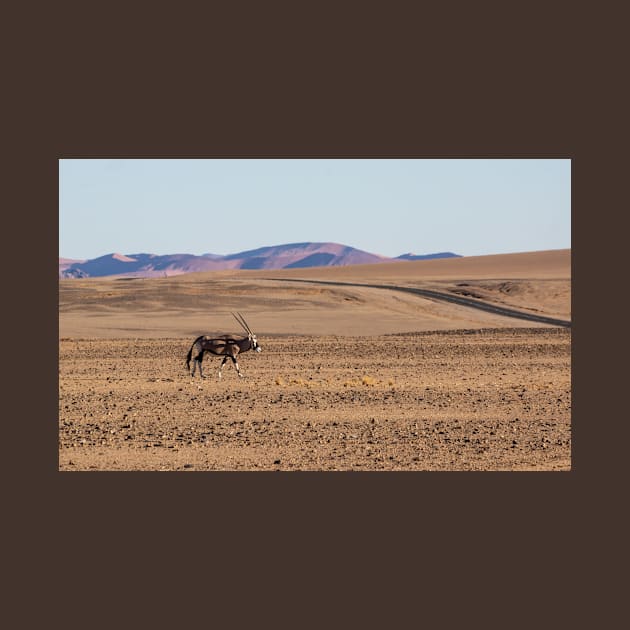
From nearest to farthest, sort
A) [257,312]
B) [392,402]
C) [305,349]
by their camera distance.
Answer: [392,402]
[305,349]
[257,312]

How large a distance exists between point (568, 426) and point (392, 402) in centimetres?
343

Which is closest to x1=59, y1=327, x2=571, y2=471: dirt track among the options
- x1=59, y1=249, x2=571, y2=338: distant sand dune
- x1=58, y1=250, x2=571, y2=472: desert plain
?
x1=58, y1=250, x2=571, y2=472: desert plain

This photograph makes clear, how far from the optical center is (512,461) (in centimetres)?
1341

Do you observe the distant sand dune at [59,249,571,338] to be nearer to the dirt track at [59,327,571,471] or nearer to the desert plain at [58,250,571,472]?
the desert plain at [58,250,571,472]

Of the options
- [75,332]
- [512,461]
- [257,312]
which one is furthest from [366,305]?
[512,461]

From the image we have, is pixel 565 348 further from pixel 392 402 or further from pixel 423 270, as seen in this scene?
pixel 423 270

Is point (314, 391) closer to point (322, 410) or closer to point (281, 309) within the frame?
point (322, 410)

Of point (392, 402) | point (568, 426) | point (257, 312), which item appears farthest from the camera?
point (257, 312)

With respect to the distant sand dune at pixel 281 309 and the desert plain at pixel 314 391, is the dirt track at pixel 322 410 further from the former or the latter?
the distant sand dune at pixel 281 309

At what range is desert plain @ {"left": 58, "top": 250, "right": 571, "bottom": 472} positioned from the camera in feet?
45.2

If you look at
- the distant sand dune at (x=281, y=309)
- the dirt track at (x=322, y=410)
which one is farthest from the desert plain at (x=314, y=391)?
the distant sand dune at (x=281, y=309)

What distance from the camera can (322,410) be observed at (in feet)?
57.4

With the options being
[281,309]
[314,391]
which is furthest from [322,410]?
[281,309]

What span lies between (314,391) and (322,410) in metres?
2.46
